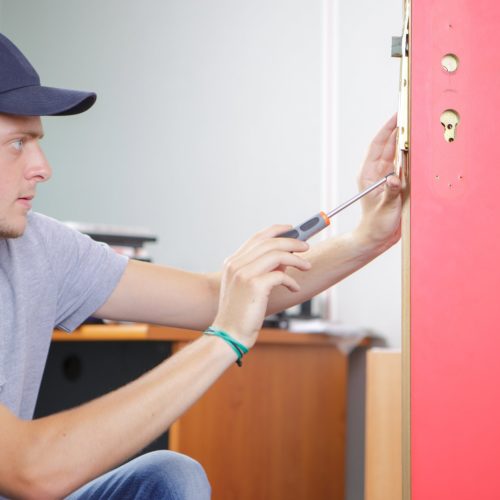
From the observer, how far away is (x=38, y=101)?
3.15ft

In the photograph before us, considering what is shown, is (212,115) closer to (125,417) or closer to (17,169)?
(17,169)

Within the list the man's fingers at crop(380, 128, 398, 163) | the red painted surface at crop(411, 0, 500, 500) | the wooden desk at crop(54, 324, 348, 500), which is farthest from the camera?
the wooden desk at crop(54, 324, 348, 500)

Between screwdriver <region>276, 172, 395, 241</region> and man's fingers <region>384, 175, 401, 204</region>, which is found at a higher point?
man's fingers <region>384, 175, 401, 204</region>

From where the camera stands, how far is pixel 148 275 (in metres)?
1.16

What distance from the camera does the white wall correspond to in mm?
1970

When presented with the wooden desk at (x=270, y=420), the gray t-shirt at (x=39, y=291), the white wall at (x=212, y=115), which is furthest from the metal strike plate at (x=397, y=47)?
the white wall at (x=212, y=115)

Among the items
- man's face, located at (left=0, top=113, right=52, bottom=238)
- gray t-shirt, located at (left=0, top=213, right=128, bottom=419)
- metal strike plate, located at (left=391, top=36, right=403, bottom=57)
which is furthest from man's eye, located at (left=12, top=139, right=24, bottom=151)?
metal strike plate, located at (left=391, top=36, right=403, bottom=57)

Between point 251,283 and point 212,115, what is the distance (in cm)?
147

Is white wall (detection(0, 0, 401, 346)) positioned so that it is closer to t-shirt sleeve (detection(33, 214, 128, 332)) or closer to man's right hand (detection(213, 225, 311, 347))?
t-shirt sleeve (detection(33, 214, 128, 332))

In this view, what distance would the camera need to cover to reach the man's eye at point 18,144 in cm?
99

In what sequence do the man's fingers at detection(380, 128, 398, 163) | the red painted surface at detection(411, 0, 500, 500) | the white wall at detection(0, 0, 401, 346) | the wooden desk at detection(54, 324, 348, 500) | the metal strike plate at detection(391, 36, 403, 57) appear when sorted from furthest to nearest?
the white wall at detection(0, 0, 401, 346), the wooden desk at detection(54, 324, 348, 500), the man's fingers at detection(380, 128, 398, 163), the metal strike plate at detection(391, 36, 403, 57), the red painted surface at detection(411, 0, 500, 500)

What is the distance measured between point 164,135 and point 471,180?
1.63m

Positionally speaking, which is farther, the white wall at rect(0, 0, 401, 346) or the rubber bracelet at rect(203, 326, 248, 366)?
the white wall at rect(0, 0, 401, 346)

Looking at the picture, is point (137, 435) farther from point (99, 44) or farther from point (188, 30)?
point (99, 44)
